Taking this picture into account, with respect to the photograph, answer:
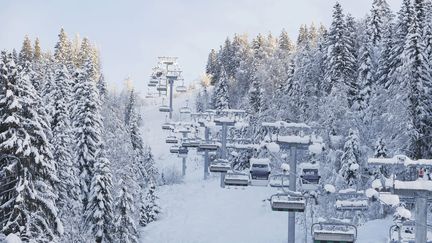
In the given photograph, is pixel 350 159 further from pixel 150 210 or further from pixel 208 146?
pixel 150 210

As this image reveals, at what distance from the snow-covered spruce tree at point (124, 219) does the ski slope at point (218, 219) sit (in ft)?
42.5

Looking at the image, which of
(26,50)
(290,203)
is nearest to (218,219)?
(290,203)

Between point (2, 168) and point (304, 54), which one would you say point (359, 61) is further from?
point (2, 168)

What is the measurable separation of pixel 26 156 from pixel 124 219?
789 inches

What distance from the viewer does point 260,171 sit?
96.9 ft

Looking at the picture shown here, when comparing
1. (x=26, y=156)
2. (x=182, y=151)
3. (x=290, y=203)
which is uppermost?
(x=26, y=156)

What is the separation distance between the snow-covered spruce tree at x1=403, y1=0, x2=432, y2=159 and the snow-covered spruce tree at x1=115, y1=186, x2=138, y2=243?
808 inches

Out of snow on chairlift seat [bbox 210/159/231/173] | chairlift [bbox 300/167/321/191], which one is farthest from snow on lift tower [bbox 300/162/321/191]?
snow on chairlift seat [bbox 210/159/231/173]

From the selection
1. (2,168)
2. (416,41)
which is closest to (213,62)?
(416,41)

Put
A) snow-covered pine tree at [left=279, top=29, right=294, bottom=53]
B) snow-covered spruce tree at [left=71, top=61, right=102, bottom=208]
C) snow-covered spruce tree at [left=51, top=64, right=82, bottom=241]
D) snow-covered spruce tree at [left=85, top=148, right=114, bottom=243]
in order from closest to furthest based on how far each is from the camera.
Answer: snow-covered spruce tree at [left=51, top=64, right=82, bottom=241]
snow-covered spruce tree at [left=85, top=148, right=114, bottom=243]
snow-covered spruce tree at [left=71, top=61, right=102, bottom=208]
snow-covered pine tree at [left=279, top=29, right=294, bottom=53]

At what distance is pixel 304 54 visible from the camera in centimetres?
7838

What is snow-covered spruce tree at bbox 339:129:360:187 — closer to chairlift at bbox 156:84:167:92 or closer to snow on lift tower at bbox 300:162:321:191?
snow on lift tower at bbox 300:162:321:191

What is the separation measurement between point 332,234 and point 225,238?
33593 millimetres

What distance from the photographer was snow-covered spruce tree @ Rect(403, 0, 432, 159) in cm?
4450
